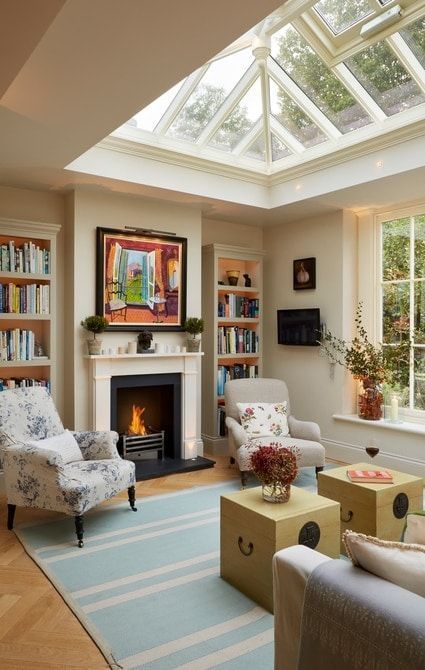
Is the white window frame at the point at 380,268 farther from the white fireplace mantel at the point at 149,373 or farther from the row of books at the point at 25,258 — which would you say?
the row of books at the point at 25,258

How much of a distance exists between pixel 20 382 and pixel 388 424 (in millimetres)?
3548

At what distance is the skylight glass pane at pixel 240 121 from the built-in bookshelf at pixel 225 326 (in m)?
1.28

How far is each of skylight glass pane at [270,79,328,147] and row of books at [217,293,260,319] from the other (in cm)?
199

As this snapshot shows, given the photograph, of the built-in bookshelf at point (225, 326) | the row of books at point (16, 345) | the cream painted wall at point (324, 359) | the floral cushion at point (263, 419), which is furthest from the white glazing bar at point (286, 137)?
→ the row of books at point (16, 345)

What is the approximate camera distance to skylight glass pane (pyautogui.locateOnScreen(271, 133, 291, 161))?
15.9 ft

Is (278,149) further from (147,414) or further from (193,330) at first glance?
(147,414)

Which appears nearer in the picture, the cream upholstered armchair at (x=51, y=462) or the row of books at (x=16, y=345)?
the cream upholstered armchair at (x=51, y=462)

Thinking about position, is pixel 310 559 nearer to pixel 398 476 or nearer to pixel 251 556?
pixel 251 556

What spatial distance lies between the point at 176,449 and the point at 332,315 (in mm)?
2223

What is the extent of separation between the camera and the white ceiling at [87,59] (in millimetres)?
2045

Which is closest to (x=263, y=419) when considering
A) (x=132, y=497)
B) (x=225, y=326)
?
(x=132, y=497)

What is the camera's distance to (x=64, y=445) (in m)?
3.79

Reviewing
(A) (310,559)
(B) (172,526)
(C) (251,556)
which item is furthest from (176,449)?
(A) (310,559)

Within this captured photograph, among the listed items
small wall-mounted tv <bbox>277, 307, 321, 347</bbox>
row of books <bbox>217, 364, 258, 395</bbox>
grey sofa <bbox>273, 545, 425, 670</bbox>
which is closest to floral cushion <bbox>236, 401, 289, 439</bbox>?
row of books <bbox>217, 364, 258, 395</bbox>
